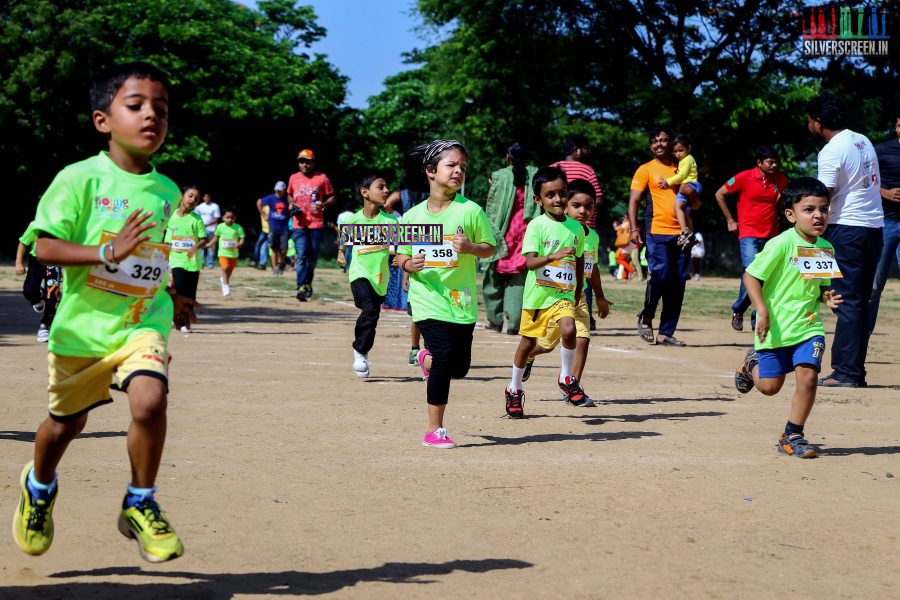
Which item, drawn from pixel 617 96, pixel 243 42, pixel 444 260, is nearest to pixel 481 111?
pixel 617 96

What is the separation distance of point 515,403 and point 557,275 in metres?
0.96

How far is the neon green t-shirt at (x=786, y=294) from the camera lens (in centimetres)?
729

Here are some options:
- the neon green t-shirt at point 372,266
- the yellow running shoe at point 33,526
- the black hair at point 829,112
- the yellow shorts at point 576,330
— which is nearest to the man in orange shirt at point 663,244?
the neon green t-shirt at point 372,266

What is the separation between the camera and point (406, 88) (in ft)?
191

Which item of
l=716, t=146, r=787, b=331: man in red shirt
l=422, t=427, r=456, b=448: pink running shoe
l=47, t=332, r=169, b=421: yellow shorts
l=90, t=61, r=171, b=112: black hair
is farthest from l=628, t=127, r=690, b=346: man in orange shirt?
l=47, t=332, r=169, b=421: yellow shorts

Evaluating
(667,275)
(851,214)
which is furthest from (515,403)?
(667,275)

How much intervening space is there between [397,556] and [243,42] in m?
50.5

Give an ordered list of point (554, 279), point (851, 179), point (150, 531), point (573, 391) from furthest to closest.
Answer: point (851, 179) → point (573, 391) → point (554, 279) → point (150, 531)

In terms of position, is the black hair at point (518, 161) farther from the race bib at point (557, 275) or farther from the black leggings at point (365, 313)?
the race bib at point (557, 275)

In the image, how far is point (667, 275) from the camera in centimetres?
1403

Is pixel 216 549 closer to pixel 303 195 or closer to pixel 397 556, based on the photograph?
pixel 397 556

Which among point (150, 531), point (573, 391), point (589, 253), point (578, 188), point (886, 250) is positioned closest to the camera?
point (150, 531)

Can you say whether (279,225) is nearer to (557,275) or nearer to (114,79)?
(557,275)

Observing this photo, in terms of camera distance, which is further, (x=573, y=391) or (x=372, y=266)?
(x=372, y=266)
